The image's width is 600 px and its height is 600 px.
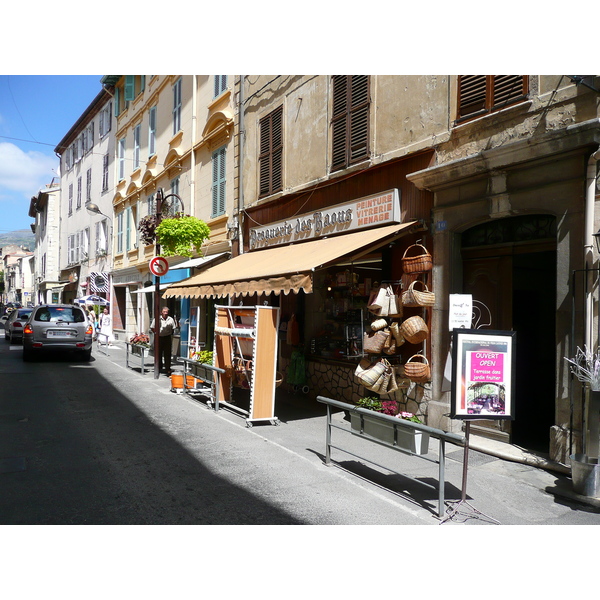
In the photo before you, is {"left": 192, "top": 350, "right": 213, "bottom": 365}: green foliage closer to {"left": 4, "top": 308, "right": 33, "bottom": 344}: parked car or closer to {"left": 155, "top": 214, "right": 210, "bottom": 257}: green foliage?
{"left": 155, "top": 214, "right": 210, "bottom": 257}: green foliage

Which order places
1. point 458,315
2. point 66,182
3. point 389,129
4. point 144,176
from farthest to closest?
point 66,182 < point 144,176 < point 389,129 < point 458,315

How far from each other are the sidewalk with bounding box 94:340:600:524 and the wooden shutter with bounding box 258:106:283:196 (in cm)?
621

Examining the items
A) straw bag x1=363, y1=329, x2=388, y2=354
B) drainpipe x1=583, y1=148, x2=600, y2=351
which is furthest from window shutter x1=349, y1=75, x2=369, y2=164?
drainpipe x1=583, y1=148, x2=600, y2=351

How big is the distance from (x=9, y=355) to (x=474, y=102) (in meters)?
16.3

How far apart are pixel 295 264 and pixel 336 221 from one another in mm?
2087

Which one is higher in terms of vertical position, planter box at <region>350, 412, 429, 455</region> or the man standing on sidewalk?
the man standing on sidewalk

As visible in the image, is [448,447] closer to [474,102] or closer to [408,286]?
[408,286]

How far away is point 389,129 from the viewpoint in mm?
9141

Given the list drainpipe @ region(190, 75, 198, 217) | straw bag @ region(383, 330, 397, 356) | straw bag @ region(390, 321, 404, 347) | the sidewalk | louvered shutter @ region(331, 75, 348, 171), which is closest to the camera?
the sidewalk

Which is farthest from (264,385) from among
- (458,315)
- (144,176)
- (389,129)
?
(144,176)

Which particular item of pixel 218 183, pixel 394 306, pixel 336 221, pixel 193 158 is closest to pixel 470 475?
pixel 394 306

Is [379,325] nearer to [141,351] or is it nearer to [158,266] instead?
[158,266]

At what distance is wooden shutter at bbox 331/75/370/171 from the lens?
9766 millimetres
